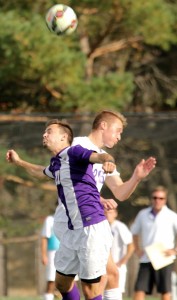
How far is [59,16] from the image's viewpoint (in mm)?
14367

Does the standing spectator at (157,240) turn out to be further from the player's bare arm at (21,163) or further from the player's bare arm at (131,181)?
the player's bare arm at (131,181)

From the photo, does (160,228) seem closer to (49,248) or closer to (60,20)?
(49,248)

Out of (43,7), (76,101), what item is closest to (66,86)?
(76,101)

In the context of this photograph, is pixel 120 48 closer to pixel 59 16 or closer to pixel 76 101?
pixel 76 101

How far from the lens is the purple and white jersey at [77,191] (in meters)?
9.84

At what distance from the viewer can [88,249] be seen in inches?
388

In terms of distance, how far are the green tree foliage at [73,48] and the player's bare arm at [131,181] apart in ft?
38.6

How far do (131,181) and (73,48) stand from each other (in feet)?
48.2

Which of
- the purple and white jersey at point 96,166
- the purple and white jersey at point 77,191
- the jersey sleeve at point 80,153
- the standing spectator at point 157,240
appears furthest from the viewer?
the standing spectator at point 157,240

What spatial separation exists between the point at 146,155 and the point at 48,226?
296cm

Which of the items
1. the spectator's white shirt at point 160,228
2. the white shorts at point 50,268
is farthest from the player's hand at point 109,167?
the white shorts at point 50,268

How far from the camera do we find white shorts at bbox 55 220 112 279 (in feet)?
32.3

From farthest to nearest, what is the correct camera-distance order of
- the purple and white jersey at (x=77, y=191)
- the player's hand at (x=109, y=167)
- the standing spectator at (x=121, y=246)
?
the standing spectator at (x=121, y=246), the purple and white jersey at (x=77, y=191), the player's hand at (x=109, y=167)

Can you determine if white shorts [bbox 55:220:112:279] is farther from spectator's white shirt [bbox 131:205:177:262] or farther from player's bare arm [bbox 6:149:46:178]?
spectator's white shirt [bbox 131:205:177:262]
